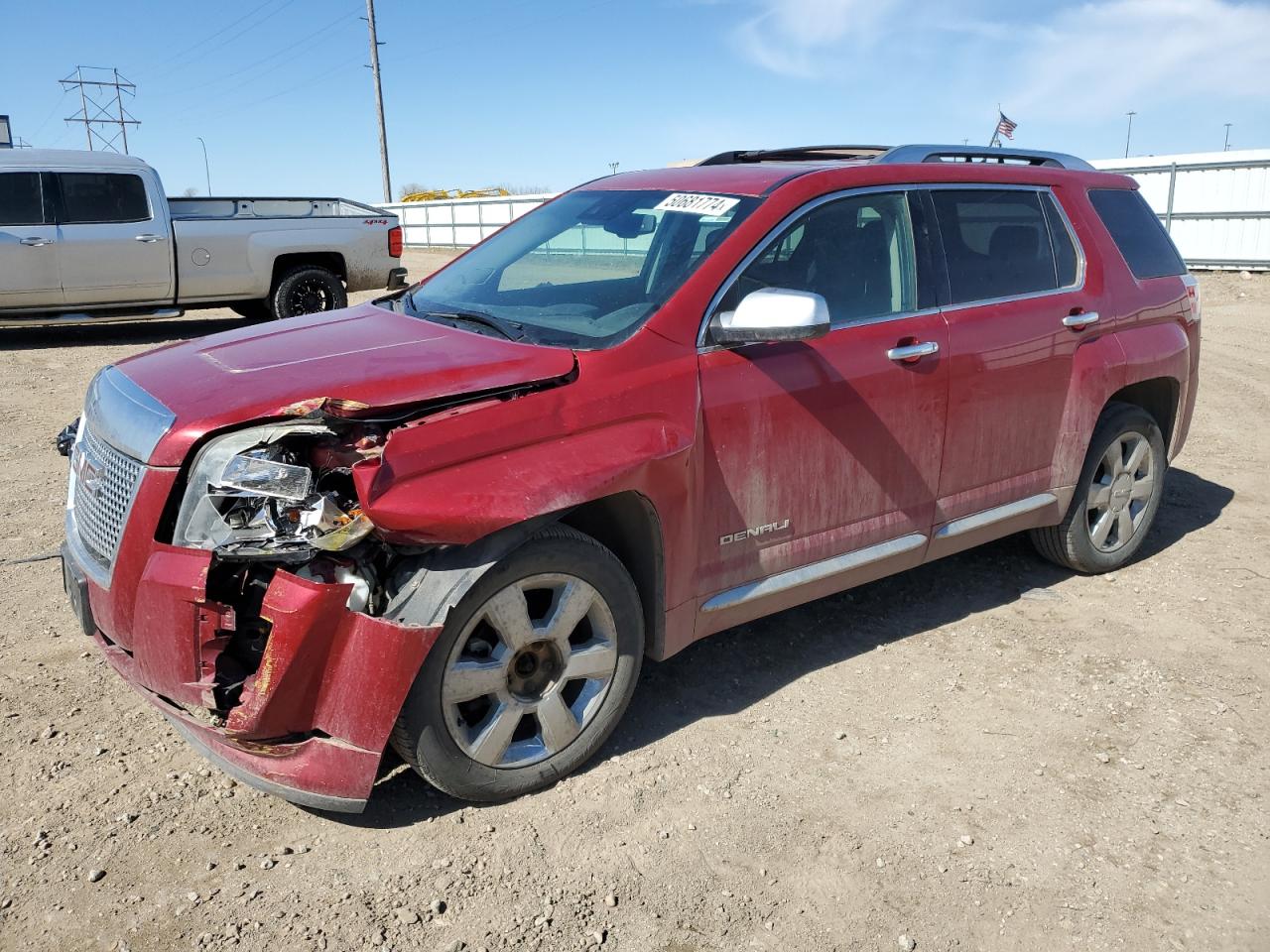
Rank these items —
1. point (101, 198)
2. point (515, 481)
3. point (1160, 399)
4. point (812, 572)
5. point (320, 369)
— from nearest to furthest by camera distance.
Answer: point (515, 481)
point (320, 369)
point (812, 572)
point (1160, 399)
point (101, 198)

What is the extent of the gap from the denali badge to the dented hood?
83 cm

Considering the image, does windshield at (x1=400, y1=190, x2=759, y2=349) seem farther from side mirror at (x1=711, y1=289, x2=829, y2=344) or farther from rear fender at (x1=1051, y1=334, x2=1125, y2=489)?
rear fender at (x1=1051, y1=334, x2=1125, y2=489)

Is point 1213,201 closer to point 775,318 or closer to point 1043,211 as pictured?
point 1043,211

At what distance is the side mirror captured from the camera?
125 inches

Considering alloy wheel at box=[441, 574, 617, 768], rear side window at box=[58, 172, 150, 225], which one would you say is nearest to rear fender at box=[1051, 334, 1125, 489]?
alloy wheel at box=[441, 574, 617, 768]

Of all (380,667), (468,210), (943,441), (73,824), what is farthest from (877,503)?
(468,210)

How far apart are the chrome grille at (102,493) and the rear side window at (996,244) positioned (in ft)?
9.96

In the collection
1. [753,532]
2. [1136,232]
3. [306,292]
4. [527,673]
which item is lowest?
[527,673]

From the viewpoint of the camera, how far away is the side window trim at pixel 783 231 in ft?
11.0

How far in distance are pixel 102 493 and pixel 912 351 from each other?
9.16ft

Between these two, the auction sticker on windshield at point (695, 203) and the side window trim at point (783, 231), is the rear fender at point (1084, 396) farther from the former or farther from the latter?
the auction sticker on windshield at point (695, 203)

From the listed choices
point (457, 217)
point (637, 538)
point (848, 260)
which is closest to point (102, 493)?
point (637, 538)

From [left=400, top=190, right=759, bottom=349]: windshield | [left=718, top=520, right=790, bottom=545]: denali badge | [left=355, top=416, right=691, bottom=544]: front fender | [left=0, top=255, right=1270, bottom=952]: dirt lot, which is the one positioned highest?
[left=400, top=190, right=759, bottom=349]: windshield

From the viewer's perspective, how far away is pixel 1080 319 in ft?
14.6
